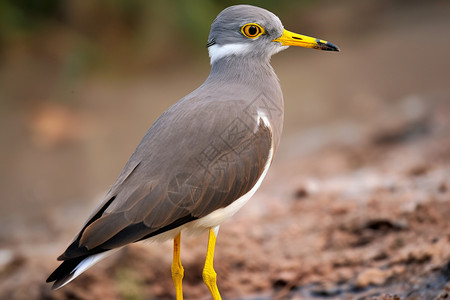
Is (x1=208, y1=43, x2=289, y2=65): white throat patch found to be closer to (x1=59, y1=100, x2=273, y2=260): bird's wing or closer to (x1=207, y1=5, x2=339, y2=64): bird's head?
(x1=207, y1=5, x2=339, y2=64): bird's head

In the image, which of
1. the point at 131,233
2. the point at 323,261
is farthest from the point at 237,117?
the point at 323,261

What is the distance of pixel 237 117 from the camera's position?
149 inches

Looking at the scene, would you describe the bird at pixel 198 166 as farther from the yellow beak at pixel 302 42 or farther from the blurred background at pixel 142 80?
the blurred background at pixel 142 80

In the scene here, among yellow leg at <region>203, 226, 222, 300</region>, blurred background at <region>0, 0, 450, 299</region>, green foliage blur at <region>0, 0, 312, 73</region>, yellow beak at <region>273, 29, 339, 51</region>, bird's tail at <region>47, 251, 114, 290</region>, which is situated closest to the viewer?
bird's tail at <region>47, 251, 114, 290</region>

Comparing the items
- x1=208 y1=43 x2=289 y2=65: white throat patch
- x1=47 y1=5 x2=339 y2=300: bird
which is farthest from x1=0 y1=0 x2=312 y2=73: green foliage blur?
x1=47 y1=5 x2=339 y2=300: bird

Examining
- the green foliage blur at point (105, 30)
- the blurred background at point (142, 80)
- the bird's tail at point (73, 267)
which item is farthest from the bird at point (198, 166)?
the green foliage blur at point (105, 30)

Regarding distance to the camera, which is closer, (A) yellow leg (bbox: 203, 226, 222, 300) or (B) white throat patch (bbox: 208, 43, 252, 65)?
(A) yellow leg (bbox: 203, 226, 222, 300)

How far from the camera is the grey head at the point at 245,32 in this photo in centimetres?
412

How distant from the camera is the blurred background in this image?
9547mm

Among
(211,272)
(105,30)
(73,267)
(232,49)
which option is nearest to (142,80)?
(105,30)

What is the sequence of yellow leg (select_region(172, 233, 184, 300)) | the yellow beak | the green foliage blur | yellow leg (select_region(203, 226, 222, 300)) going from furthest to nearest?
the green foliage blur
the yellow beak
yellow leg (select_region(172, 233, 184, 300))
yellow leg (select_region(203, 226, 222, 300))

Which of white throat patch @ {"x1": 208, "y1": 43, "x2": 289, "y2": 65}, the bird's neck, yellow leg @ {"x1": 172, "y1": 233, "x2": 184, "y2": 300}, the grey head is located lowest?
yellow leg @ {"x1": 172, "y1": 233, "x2": 184, "y2": 300}

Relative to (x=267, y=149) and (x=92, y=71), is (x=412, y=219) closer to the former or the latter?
(x=267, y=149)

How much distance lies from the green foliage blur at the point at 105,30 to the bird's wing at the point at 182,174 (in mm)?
8702
